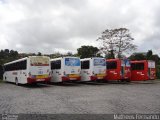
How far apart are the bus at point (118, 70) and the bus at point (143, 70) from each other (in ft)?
4.51

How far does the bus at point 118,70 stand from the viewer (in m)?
27.8

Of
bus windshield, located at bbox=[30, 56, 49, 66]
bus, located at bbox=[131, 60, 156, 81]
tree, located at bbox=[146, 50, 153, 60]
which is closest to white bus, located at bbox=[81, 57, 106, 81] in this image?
bus windshield, located at bbox=[30, 56, 49, 66]

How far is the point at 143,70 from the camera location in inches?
1141

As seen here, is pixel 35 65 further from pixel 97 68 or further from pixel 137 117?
pixel 137 117

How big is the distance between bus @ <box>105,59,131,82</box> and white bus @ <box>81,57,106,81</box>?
1.64 metres

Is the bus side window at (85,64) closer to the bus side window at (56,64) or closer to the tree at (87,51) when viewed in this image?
the bus side window at (56,64)

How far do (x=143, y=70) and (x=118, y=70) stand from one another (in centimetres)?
305

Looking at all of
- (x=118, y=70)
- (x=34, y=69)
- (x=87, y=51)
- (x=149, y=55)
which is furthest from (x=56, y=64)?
(x=149, y=55)

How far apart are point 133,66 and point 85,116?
22125mm

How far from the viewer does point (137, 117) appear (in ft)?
28.3

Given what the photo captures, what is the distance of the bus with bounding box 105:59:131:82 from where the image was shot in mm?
27844

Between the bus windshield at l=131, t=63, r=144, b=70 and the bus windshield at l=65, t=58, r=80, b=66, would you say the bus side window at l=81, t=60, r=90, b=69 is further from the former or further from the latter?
the bus windshield at l=131, t=63, r=144, b=70

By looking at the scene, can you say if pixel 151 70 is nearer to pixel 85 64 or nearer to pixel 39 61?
pixel 85 64

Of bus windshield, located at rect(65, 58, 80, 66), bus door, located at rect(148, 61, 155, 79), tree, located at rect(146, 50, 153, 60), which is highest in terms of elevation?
tree, located at rect(146, 50, 153, 60)
